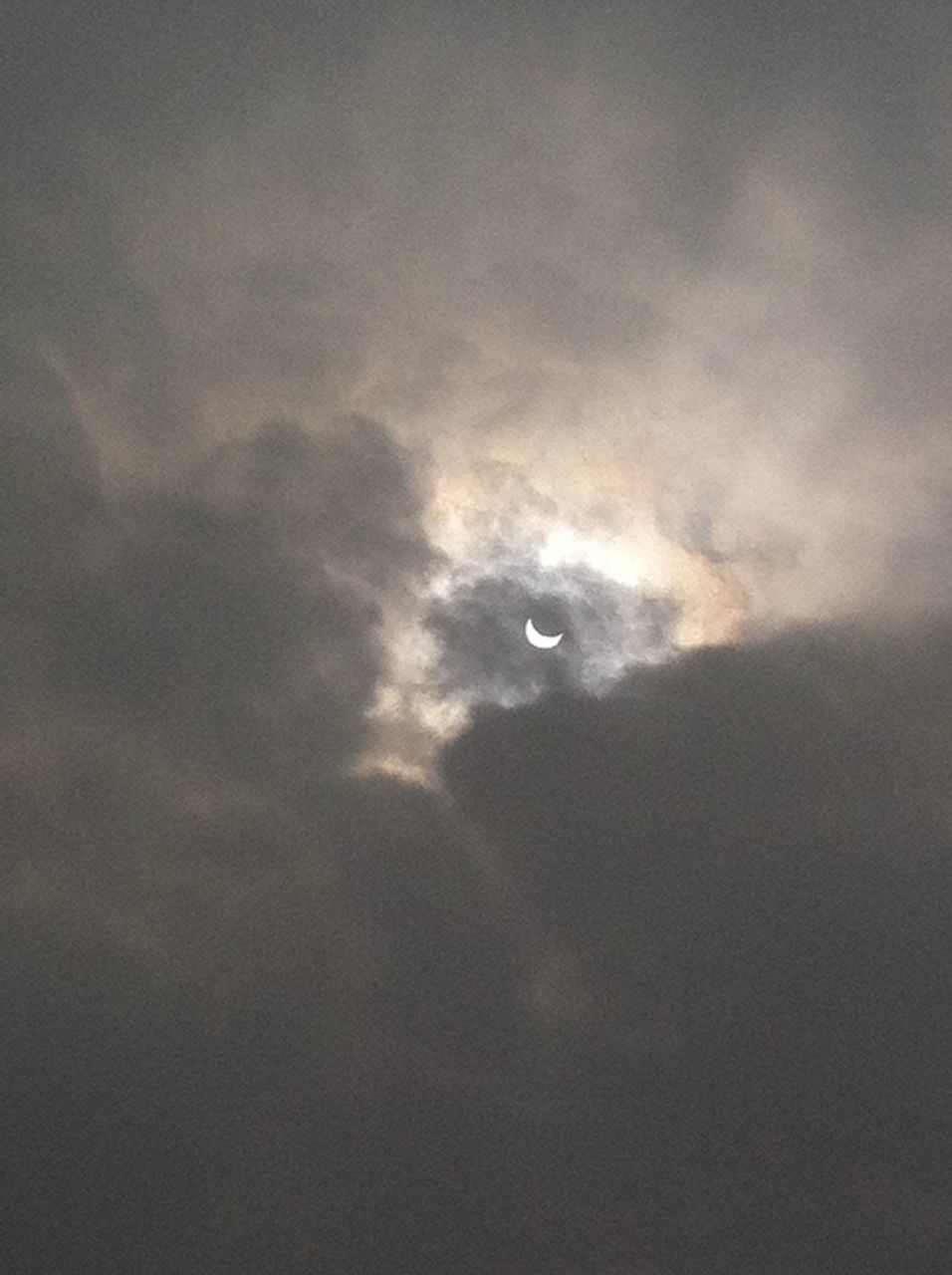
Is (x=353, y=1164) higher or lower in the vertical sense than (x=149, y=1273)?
higher

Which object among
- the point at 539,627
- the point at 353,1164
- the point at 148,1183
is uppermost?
the point at 539,627

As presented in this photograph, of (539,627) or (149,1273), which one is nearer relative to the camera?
(539,627)

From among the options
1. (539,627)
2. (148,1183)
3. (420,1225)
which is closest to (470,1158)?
(420,1225)

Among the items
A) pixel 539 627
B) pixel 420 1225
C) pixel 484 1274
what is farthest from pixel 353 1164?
pixel 539 627

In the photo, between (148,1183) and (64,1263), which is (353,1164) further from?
(64,1263)

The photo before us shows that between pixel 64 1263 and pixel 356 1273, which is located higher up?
pixel 356 1273

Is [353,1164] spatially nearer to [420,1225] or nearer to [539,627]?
[420,1225]
